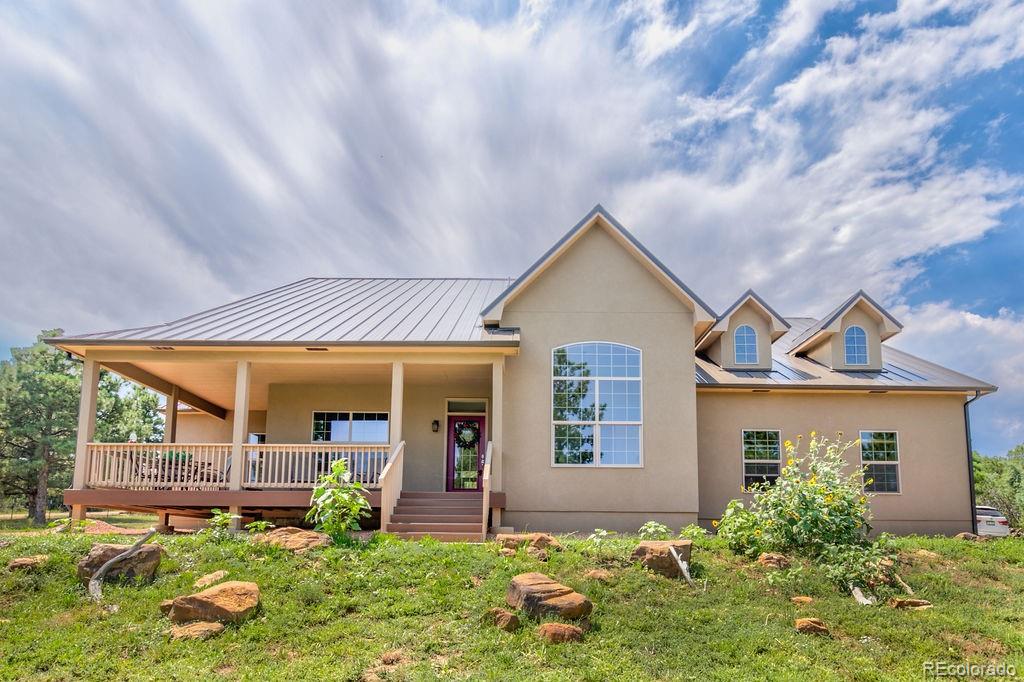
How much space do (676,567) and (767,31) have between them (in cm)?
1087

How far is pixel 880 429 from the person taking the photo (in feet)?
55.4

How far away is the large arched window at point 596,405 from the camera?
1542 centimetres

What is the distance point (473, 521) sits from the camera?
14.1m

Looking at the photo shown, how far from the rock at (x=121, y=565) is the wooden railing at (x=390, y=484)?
4734 mm

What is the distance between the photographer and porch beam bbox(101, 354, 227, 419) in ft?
52.2

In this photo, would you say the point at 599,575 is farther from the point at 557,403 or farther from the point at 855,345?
the point at 855,345

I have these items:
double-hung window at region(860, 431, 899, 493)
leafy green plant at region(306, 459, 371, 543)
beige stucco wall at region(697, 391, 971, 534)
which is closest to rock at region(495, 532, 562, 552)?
leafy green plant at region(306, 459, 371, 543)

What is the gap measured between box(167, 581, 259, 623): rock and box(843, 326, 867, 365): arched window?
15.0 meters

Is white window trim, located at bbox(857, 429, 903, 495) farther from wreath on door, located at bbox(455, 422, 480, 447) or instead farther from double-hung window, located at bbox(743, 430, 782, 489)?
wreath on door, located at bbox(455, 422, 480, 447)

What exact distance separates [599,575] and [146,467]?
10.1 m

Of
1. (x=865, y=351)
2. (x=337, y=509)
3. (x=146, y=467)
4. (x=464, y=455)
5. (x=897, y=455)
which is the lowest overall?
(x=337, y=509)

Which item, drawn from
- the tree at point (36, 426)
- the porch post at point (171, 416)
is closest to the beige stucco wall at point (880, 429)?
the porch post at point (171, 416)

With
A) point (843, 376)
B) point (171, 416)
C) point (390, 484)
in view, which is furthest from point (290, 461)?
point (843, 376)

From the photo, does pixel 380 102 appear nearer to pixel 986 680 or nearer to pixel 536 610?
pixel 536 610
